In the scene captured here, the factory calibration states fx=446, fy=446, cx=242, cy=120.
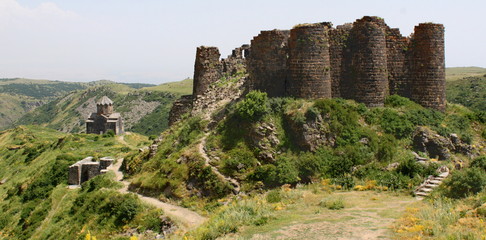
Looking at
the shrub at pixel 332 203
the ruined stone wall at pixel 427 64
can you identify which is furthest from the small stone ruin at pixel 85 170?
the ruined stone wall at pixel 427 64

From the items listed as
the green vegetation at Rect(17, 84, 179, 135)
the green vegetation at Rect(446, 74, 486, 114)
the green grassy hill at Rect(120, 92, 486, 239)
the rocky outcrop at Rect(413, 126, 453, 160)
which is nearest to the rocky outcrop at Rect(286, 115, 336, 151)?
the green grassy hill at Rect(120, 92, 486, 239)

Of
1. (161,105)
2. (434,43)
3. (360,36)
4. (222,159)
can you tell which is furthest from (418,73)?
(161,105)

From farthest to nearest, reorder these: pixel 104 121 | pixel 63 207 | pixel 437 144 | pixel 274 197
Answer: pixel 104 121 → pixel 63 207 → pixel 437 144 → pixel 274 197

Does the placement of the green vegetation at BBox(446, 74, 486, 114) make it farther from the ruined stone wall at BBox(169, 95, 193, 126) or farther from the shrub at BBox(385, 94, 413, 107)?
the ruined stone wall at BBox(169, 95, 193, 126)

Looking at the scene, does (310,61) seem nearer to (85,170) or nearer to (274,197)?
(274,197)

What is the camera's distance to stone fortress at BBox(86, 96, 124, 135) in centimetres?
6391

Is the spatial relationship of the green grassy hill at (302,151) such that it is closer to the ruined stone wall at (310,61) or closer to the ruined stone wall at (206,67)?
the ruined stone wall at (310,61)

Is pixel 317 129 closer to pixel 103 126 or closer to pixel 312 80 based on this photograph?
pixel 312 80

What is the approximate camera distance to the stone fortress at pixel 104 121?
63906 millimetres

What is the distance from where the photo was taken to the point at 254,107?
66.8 ft

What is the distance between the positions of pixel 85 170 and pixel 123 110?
331 feet

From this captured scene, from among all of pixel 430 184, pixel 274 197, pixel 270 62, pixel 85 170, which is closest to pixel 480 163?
pixel 430 184

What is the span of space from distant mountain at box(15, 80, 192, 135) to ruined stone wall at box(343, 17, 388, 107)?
79663 millimetres

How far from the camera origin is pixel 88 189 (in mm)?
24516
